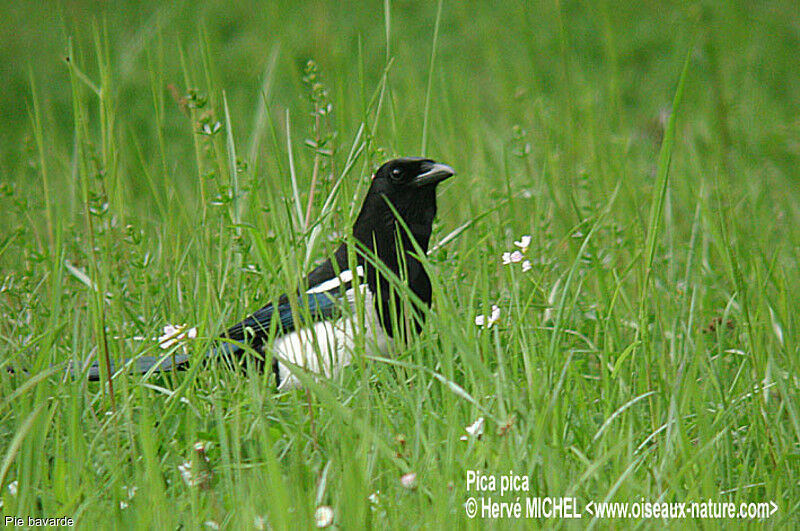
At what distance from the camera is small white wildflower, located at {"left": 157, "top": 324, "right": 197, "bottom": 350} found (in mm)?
2371

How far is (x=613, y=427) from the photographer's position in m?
2.16

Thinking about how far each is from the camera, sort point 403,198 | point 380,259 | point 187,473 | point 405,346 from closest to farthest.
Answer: point 187,473
point 405,346
point 380,259
point 403,198

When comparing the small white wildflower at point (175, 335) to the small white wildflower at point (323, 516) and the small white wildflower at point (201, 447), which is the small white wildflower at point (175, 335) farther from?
the small white wildflower at point (323, 516)

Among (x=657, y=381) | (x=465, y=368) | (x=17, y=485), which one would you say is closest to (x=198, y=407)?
(x=17, y=485)

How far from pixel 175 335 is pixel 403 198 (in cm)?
95

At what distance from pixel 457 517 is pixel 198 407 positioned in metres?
0.81

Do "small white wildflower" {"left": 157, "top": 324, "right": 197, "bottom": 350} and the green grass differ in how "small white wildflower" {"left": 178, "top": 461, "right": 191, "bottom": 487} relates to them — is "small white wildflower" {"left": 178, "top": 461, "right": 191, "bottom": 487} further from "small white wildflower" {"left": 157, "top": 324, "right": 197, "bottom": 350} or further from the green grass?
"small white wildflower" {"left": 157, "top": 324, "right": 197, "bottom": 350}

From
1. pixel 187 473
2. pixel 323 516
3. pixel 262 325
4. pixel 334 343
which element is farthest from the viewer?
pixel 262 325

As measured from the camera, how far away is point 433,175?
2.97m

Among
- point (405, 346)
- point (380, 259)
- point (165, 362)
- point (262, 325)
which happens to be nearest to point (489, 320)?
point (405, 346)

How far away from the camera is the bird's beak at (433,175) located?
295 cm

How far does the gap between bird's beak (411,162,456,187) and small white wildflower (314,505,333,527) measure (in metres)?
1.39

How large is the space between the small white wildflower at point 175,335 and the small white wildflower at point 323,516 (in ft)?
2.45

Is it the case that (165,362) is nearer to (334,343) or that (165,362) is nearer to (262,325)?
(262,325)
